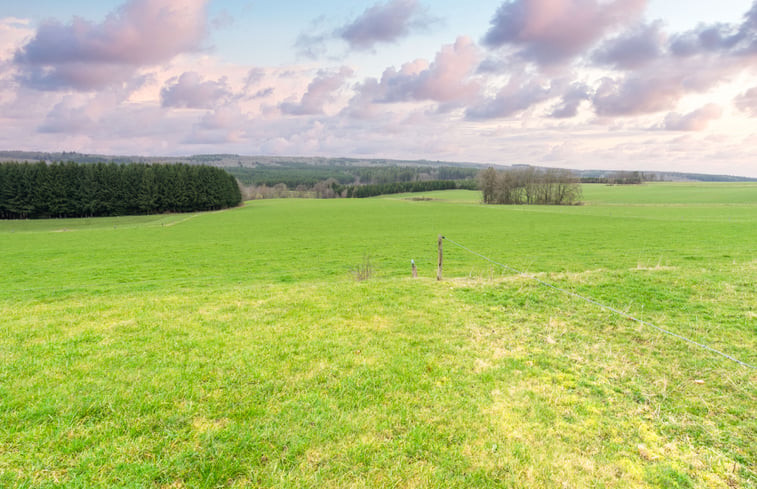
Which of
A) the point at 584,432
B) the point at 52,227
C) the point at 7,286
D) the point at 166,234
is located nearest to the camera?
the point at 584,432

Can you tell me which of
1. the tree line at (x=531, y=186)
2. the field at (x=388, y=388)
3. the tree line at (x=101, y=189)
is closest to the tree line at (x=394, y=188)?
the tree line at (x=531, y=186)

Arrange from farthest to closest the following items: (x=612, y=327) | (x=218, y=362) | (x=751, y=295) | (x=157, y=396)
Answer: (x=751, y=295) < (x=612, y=327) < (x=218, y=362) < (x=157, y=396)

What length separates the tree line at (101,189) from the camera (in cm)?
6469

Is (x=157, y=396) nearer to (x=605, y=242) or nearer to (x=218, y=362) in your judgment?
(x=218, y=362)

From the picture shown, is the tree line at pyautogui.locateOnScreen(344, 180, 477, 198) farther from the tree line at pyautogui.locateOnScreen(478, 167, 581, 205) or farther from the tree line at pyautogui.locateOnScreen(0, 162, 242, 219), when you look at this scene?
the tree line at pyautogui.locateOnScreen(0, 162, 242, 219)

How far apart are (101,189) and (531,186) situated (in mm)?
92386

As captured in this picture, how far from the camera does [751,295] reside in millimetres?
9461

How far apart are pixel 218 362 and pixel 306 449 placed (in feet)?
8.27

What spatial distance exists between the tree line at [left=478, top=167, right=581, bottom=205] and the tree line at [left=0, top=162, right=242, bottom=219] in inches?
2579

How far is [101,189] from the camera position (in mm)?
69125

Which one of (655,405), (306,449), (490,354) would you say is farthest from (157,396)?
(655,405)

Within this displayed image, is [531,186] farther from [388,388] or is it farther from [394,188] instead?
[388,388]

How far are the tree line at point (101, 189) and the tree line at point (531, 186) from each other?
65509 mm

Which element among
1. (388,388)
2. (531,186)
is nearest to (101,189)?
(388,388)
